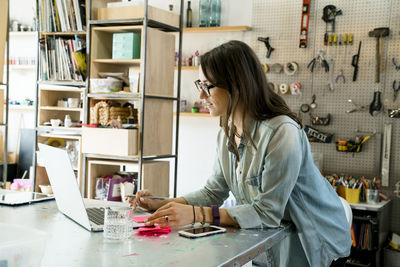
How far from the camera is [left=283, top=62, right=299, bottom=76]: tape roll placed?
4.27 m

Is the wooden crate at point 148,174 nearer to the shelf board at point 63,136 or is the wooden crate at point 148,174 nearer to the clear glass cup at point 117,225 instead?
the shelf board at point 63,136

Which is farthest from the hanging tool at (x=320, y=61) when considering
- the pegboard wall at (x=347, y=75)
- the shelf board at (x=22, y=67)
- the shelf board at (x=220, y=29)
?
the shelf board at (x=22, y=67)

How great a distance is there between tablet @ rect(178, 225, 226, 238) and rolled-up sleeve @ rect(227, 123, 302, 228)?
77 mm

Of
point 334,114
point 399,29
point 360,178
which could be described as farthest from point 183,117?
point 399,29

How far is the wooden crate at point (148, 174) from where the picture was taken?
3627mm

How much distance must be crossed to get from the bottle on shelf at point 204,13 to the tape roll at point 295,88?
109cm

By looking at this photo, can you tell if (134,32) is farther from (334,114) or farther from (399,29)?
(399,29)

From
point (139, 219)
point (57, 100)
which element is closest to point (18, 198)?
point (139, 219)

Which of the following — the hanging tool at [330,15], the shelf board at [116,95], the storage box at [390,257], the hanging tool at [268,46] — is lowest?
the storage box at [390,257]

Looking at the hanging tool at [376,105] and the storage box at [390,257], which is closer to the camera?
the storage box at [390,257]

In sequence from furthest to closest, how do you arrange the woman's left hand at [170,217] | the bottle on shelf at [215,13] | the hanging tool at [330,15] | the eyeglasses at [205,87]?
1. the bottle on shelf at [215,13]
2. the hanging tool at [330,15]
3. the eyeglasses at [205,87]
4. the woman's left hand at [170,217]

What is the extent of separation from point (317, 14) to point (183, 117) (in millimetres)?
1674

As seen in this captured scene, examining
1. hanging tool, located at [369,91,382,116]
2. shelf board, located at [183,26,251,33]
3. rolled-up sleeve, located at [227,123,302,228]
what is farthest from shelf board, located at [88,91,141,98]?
rolled-up sleeve, located at [227,123,302,228]

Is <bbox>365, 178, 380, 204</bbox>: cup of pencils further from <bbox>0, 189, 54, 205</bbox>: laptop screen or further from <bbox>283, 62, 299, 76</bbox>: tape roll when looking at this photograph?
<bbox>0, 189, 54, 205</bbox>: laptop screen
